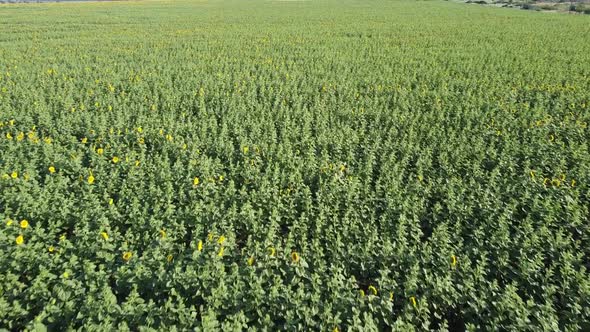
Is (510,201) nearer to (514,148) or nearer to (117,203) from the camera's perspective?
(514,148)

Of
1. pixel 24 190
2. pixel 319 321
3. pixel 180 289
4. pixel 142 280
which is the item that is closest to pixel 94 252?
pixel 142 280

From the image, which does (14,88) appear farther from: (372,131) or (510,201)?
(510,201)

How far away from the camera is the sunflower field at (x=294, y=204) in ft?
9.77

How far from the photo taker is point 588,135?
21.8 ft

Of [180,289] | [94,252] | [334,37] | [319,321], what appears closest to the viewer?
[319,321]

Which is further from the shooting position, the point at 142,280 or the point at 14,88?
the point at 14,88

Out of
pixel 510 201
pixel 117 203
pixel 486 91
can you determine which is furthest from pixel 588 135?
pixel 117 203

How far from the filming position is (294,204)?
4.54m

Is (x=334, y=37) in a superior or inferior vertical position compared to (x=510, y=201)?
superior

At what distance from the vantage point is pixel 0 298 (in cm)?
289

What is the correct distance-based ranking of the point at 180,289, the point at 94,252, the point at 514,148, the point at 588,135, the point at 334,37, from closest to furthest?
the point at 180,289 → the point at 94,252 → the point at 514,148 → the point at 588,135 → the point at 334,37

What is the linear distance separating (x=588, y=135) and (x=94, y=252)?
8438mm

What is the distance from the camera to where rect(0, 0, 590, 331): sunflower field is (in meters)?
2.98

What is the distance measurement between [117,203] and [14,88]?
288 inches
